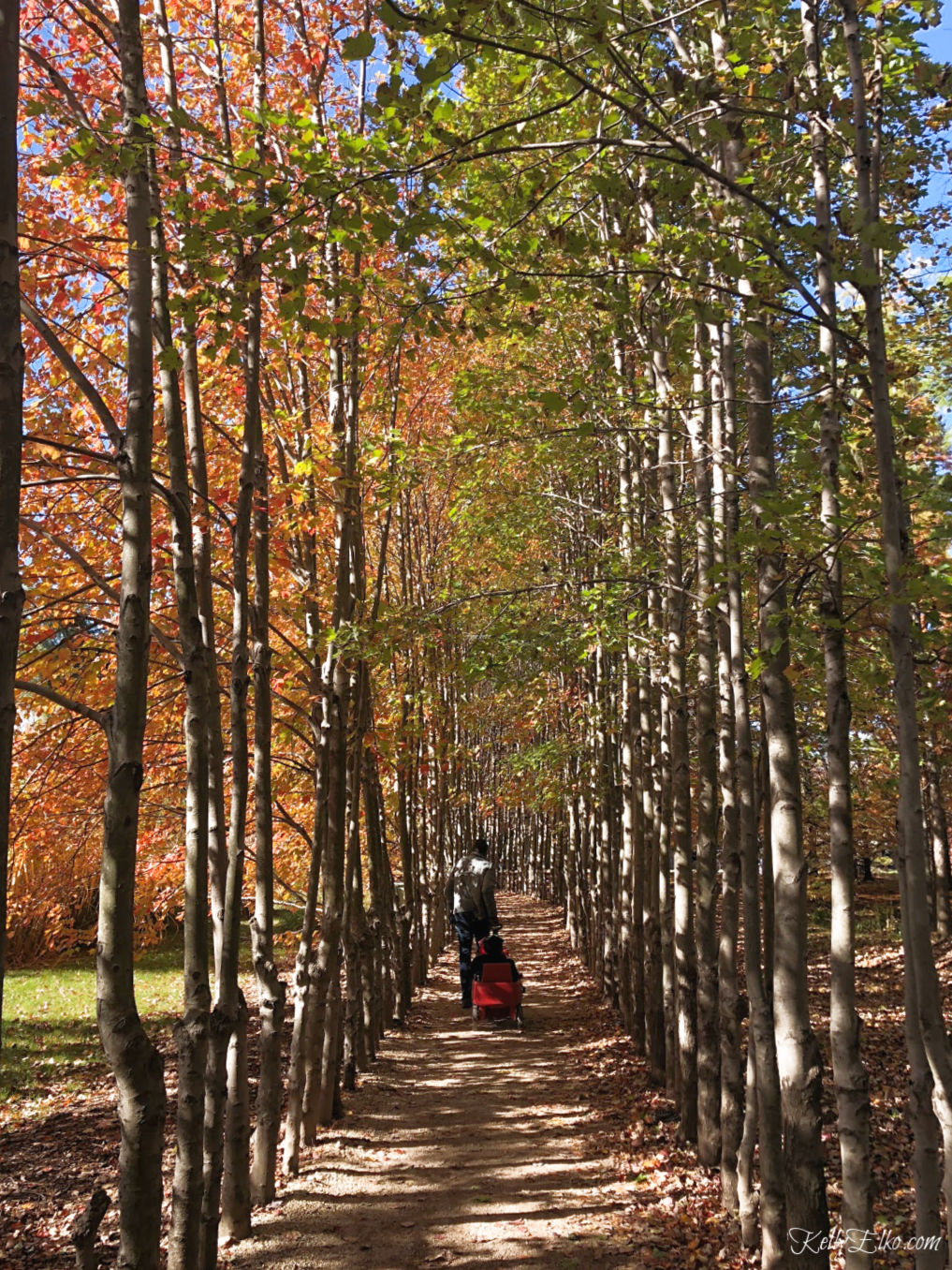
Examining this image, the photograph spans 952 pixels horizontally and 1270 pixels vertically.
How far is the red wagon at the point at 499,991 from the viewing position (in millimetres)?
12164

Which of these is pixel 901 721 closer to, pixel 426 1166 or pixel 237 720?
pixel 237 720

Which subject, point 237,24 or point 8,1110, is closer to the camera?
point 237,24

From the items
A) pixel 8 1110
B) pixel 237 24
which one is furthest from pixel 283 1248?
pixel 237 24

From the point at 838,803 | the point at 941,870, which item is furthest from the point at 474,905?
the point at 941,870

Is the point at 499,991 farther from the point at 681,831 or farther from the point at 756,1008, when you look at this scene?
the point at 756,1008

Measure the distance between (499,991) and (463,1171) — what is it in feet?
16.6

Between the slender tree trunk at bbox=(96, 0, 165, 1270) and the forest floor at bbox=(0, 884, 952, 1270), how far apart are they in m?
2.66

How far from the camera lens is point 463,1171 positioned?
7.19 meters

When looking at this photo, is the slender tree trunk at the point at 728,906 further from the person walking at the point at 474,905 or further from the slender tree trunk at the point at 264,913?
the person walking at the point at 474,905

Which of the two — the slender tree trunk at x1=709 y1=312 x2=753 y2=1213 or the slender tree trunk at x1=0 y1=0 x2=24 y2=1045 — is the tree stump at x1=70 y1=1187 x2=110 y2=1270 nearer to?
the slender tree trunk at x1=0 y1=0 x2=24 y2=1045

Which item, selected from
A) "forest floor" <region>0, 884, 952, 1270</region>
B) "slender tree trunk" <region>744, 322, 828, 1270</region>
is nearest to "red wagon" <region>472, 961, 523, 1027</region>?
"forest floor" <region>0, 884, 952, 1270</region>

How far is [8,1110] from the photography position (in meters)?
10.3

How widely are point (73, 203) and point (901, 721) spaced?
25.9ft

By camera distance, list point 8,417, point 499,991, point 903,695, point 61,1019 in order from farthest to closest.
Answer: point 61,1019
point 499,991
point 903,695
point 8,417
